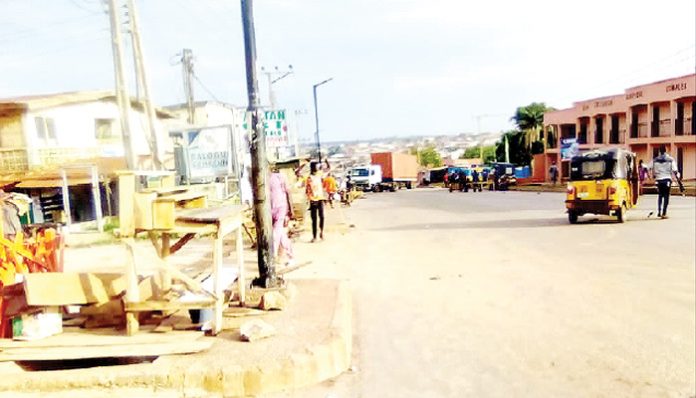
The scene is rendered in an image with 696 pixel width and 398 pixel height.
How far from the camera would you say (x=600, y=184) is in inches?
533

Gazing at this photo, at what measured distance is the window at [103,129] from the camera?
2520cm

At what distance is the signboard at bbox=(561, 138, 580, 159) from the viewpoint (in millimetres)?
42219

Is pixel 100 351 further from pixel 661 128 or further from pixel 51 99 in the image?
pixel 661 128

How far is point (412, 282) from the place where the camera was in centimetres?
805

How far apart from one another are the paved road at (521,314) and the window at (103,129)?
703 inches

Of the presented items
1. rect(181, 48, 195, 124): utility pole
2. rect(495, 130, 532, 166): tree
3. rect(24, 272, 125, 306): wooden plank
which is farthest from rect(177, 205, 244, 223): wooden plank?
rect(495, 130, 532, 166): tree

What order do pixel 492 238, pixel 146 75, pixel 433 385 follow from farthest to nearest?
pixel 146 75 → pixel 492 238 → pixel 433 385

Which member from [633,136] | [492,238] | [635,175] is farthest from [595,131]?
[492,238]

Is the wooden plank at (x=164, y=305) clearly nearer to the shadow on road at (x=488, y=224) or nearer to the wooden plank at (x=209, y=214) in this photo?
the wooden plank at (x=209, y=214)

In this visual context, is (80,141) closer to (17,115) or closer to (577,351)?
(17,115)

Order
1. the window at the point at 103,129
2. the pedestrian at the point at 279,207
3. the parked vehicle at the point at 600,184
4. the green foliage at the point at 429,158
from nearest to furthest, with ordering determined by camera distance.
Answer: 1. the pedestrian at the point at 279,207
2. the parked vehicle at the point at 600,184
3. the window at the point at 103,129
4. the green foliage at the point at 429,158

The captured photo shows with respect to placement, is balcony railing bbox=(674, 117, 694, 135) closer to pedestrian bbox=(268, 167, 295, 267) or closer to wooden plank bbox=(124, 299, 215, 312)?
pedestrian bbox=(268, 167, 295, 267)

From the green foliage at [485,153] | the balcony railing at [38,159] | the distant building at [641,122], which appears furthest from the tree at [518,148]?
the balcony railing at [38,159]

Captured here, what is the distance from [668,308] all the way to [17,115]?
73.2 ft
